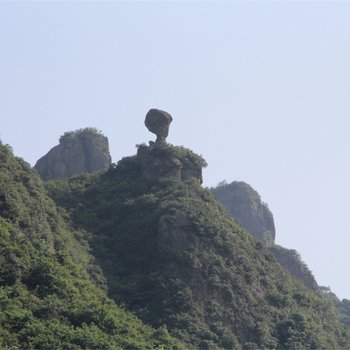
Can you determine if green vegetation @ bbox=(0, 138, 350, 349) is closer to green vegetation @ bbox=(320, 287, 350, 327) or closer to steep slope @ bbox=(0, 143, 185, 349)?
steep slope @ bbox=(0, 143, 185, 349)

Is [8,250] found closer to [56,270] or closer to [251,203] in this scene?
[56,270]

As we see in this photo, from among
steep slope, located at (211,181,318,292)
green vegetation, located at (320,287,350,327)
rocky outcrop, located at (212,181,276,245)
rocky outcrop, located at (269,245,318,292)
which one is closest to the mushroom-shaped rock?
rocky outcrop, located at (269,245,318,292)

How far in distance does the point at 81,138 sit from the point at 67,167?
2.81 m

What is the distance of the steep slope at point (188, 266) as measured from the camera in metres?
74.7

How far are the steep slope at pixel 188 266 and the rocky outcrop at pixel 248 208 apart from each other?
29.9 m

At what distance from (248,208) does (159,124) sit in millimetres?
32298

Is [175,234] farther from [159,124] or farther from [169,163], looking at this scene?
[159,124]

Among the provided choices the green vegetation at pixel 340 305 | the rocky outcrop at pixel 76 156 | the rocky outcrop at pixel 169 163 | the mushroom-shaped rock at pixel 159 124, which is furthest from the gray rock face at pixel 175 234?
the green vegetation at pixel 340 305

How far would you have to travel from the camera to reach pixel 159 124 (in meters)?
87.6

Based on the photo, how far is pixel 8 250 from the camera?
68312mm

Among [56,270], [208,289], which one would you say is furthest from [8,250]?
[208,289]

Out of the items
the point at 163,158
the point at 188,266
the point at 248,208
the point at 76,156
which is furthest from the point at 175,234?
the point at 248,208

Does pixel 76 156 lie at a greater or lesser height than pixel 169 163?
greater

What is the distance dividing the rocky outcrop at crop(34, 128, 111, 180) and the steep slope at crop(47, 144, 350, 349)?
12266mm
